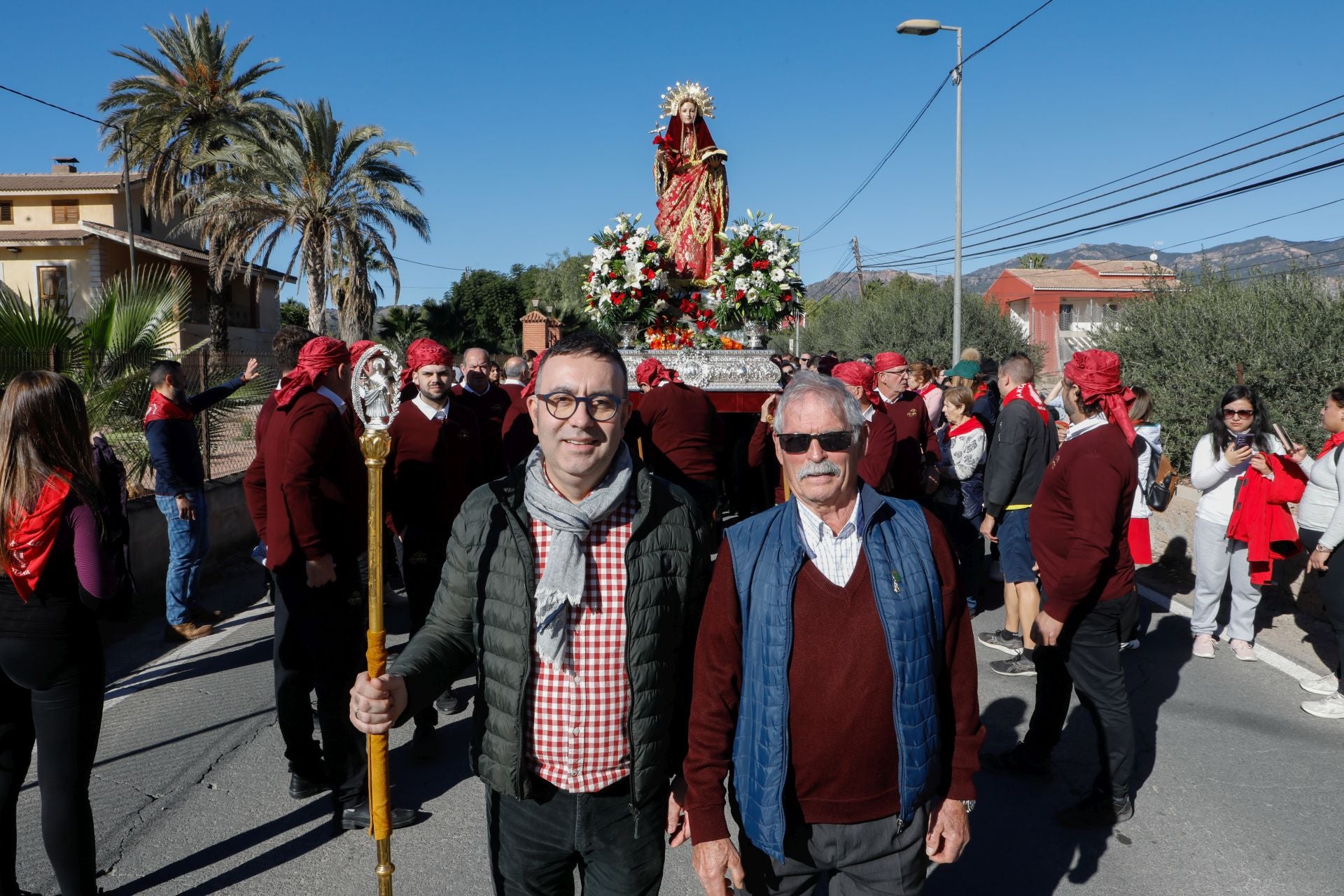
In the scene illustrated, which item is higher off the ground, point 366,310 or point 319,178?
point 319,178

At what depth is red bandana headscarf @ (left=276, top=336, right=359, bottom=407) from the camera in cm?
405

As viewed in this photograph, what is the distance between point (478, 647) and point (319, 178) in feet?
81.3

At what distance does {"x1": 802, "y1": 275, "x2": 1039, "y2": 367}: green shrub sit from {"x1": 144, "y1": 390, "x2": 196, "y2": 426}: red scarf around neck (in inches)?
978

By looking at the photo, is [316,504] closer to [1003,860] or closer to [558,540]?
[558,540]

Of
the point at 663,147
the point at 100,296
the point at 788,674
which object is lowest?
the point at 788,674

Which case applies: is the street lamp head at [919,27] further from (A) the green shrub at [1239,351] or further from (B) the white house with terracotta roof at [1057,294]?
(B) the white house with terracotta roof at [1057,294]

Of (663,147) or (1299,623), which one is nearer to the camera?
(1299,623)

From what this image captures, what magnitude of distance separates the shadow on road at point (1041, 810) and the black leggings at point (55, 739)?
3.04 m

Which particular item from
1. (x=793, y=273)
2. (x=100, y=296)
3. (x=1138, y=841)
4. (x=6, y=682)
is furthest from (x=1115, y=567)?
(x=100, y=296)

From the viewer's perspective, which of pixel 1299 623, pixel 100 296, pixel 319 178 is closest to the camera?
pixel 1299 623

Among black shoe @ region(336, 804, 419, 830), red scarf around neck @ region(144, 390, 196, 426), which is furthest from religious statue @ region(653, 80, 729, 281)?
black shoe @ region(336, 804, 419, 830)

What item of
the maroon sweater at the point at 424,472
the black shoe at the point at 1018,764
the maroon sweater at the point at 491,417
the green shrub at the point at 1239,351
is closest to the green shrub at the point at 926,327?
the green shrub at the point at 1239,351

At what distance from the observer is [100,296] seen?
7.98 metres

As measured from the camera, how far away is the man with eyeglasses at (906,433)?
6.19 m
